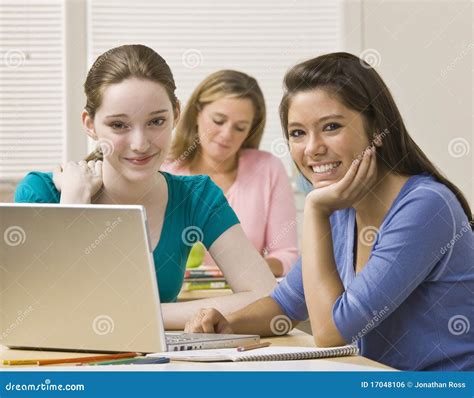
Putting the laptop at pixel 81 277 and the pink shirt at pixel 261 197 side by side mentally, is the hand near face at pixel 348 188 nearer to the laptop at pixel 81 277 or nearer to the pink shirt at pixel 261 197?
the laptop at pixel 81 277

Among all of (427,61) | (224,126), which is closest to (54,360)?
(224,126)

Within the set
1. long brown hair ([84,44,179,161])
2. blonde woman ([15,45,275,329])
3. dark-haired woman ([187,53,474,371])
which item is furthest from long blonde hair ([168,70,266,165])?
dark-haired woman ([187,53,474,371])

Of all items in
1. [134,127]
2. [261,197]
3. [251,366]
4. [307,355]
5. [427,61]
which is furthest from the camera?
[427,61]

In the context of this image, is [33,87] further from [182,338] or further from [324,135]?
[182,338]

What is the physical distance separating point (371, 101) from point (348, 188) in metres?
0.19

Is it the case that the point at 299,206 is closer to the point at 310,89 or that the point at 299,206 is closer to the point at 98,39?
the point at 98,39

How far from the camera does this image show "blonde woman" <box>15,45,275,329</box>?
1.83m

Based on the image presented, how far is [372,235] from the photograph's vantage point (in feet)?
5.50

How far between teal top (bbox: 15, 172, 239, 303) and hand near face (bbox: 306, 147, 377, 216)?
1.49 ft

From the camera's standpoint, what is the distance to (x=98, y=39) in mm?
3885

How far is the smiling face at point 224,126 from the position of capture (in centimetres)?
314

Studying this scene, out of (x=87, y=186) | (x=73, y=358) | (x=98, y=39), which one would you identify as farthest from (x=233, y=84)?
(x=73, y=358)

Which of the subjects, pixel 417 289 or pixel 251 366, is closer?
pixel 251 366

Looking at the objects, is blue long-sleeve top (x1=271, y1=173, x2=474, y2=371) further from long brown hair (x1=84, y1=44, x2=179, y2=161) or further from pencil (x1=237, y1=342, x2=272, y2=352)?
long brown hair (x1=84, y1=44, x2=179, y2=161)
